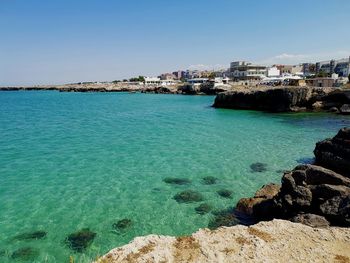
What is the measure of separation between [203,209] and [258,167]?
312 inches

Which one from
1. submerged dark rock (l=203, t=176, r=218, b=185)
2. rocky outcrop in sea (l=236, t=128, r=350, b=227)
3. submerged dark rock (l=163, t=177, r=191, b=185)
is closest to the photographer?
rocky outcrop in sea (l=236, t=128, r=350, b=227)

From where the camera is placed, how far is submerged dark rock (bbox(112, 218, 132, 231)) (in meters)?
13.6

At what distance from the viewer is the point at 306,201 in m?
12.7

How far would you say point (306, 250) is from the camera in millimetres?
8555

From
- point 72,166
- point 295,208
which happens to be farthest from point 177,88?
point 295,208

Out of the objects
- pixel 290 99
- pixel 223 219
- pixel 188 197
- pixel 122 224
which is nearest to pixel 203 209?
pixel 223 219

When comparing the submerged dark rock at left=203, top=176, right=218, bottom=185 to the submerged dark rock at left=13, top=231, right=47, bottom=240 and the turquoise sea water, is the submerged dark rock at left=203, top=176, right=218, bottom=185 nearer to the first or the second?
the turquoise sea water

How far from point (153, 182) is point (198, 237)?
10.1 m

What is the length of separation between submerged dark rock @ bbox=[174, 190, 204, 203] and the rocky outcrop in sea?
7.50ft

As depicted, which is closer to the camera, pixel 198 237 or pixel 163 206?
pixel 198 237

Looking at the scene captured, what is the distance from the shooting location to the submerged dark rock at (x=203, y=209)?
14909 mm

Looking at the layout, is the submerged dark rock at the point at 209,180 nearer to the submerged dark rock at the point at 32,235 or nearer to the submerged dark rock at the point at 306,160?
the submerged dark rock at the point at 306,160

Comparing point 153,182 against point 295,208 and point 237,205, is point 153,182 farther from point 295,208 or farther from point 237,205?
point 295,208

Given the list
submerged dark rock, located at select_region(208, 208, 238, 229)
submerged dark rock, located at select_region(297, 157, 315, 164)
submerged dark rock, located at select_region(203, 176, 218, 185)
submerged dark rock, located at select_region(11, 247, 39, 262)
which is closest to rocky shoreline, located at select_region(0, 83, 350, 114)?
submerged dark rock, located at select_region(297, 157, 315, 164)
